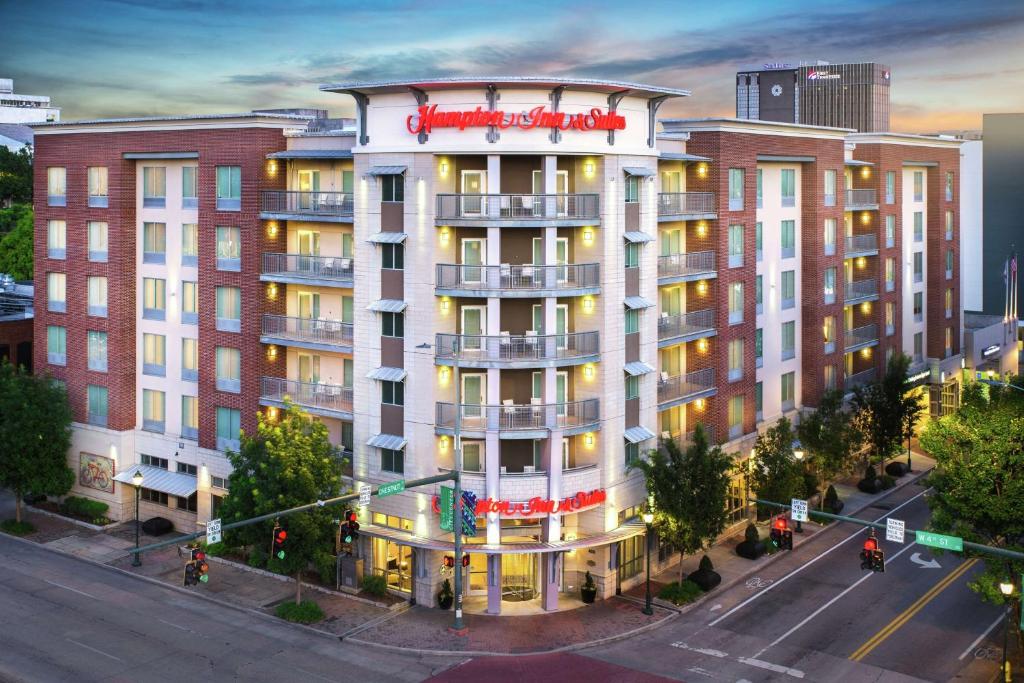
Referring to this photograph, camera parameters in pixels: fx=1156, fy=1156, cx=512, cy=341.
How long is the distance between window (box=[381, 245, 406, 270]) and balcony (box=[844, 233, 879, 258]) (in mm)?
35778

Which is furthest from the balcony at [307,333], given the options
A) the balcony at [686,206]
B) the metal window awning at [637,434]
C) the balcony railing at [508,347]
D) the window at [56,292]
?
the balcony at [686,206]

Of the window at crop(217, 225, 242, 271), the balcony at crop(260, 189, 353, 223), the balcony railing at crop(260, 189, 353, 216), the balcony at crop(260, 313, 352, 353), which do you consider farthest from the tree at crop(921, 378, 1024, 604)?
the window at crop(217, 225, 242, 271)

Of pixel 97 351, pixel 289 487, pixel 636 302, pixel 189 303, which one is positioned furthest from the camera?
pixel 97 351

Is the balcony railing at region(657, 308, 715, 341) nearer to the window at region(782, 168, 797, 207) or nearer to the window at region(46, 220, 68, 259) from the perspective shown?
the window at region(782, 168, 797, 207)

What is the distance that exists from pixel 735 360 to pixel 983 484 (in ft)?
68.4

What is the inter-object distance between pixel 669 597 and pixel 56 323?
3785 centimetres

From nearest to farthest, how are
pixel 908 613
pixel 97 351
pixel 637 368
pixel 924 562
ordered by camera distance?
pixel 908 613 < pixel 637 368 < pixel 924 562 < pixel 97 351

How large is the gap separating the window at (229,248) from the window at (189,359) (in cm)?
471

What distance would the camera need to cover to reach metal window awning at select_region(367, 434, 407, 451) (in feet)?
167

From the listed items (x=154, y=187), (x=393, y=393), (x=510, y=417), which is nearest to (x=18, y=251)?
(x=154, y=187)

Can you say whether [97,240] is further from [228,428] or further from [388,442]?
[388,442]

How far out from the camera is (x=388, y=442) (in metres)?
51.2

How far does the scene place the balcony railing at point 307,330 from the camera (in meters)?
55.1

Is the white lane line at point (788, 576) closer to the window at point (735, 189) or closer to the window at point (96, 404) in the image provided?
the window at point (735, 189)
